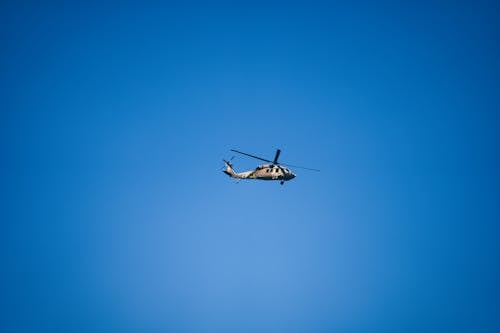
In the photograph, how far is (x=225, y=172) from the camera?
53219mm

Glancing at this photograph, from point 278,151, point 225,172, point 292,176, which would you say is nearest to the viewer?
point 278,151

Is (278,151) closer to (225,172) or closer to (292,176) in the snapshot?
(292,176)

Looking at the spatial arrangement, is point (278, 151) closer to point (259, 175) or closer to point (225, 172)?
point (259, 175)

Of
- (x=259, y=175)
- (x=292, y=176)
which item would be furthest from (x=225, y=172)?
(x=292, y=176)

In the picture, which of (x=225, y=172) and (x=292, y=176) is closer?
(x=292, y=176)

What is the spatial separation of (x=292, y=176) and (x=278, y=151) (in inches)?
186

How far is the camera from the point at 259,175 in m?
48.8

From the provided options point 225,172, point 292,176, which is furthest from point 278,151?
point 225,172

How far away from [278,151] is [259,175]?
4774 millimetres

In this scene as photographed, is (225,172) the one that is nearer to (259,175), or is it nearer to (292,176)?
(259,175)

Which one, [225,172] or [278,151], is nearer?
[278,151]

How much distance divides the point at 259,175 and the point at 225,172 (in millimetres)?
6224

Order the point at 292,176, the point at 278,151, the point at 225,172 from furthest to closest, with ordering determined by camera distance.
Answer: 1. the point at 225,172
2. the point at 292,176
3. the point at 278,151

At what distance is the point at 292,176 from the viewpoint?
1919 inches
